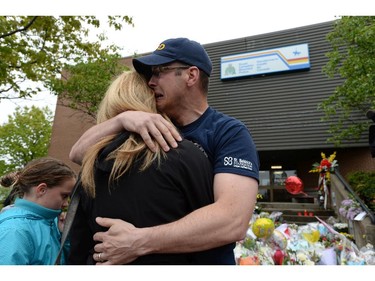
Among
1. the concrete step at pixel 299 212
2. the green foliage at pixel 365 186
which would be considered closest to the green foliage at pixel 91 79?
the concrete step at pixel 299 212

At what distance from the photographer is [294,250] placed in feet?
12.7

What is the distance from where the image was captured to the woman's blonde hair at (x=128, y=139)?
1.26 meters

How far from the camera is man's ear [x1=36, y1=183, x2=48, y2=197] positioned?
1949 millimetres

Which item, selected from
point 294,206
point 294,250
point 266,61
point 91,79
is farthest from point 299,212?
point 91,79

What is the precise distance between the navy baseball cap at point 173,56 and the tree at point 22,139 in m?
31.9

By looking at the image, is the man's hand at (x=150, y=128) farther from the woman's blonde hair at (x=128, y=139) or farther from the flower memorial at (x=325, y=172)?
the flower memorial at (x=325, y=172)

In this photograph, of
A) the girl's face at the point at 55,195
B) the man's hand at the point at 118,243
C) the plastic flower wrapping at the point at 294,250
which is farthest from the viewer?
the plastic flower wrapping at the point at 294,250

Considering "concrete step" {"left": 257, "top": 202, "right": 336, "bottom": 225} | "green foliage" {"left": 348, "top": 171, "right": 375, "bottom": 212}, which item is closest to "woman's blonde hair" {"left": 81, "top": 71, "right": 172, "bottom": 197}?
"concrete step" {"left": 257, "top": 202, "right": 336, "bottom": 225}

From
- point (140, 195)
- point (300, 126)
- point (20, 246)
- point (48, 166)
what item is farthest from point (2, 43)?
point (300, 126)

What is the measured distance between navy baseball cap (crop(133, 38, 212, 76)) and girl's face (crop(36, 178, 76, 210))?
0.94 m

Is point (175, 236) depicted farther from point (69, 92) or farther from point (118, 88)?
point (69, 92)

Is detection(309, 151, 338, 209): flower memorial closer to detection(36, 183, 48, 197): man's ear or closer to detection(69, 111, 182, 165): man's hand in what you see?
detection(36, 183, 48, 197): man's ear

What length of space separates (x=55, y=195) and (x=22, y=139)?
108ft

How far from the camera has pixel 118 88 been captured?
1558mm
